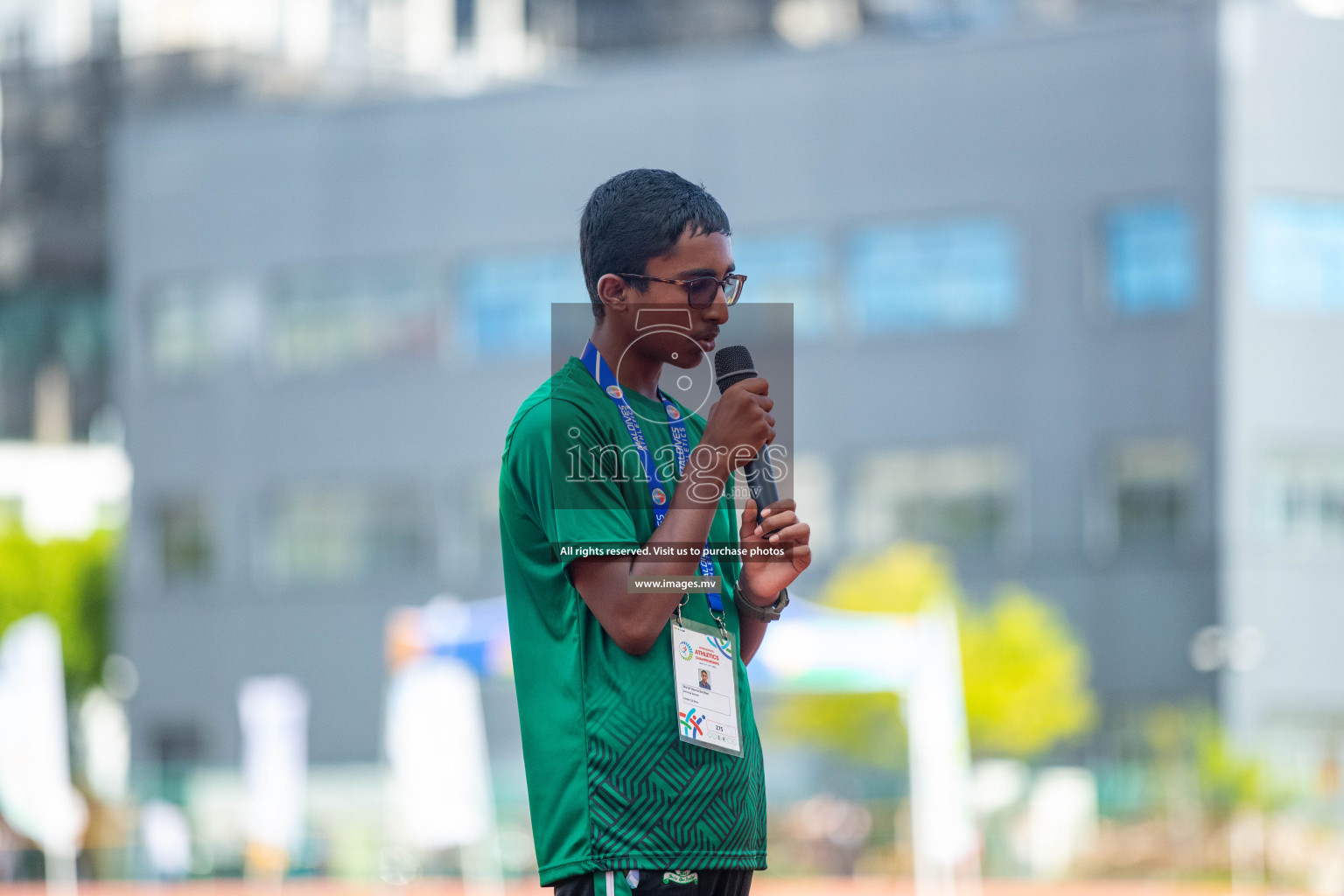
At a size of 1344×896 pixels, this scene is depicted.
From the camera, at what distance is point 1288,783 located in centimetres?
2061

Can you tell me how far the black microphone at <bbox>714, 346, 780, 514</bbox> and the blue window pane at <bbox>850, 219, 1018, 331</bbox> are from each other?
2697 cm

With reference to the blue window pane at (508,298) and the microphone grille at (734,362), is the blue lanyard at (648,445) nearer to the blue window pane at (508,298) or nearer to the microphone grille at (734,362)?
the microphone grille at (734,362)

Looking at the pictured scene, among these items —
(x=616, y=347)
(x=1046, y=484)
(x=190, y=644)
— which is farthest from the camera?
(x=190, y=644)

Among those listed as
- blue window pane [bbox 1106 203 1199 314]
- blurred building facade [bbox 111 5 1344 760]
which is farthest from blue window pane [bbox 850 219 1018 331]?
blue window pane [bbox 1106 203 1199 314]

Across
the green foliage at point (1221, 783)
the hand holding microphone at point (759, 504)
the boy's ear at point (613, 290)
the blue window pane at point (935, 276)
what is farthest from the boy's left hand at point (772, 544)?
the blue window pane at point (935, 276)

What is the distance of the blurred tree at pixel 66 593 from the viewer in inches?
1508

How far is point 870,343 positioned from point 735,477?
91.5ft

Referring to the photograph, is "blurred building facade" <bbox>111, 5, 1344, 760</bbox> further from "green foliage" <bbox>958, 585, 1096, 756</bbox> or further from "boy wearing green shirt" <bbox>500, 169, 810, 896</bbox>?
"boy wearing green shirt" <bbox>500, 169, 810, 896</bbox>

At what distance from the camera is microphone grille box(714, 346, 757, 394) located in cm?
284

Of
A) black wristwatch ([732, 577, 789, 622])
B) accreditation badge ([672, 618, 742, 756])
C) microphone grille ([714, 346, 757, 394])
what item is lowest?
accreditation badge ([672, 618, 742, 756])

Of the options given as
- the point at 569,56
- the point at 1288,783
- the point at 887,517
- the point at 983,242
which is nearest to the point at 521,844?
the point at 1288,783

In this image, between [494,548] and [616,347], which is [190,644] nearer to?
[494,548]

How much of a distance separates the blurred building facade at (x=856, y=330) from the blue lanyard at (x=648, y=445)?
23.8 m

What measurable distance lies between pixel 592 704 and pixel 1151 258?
88.5 ft
